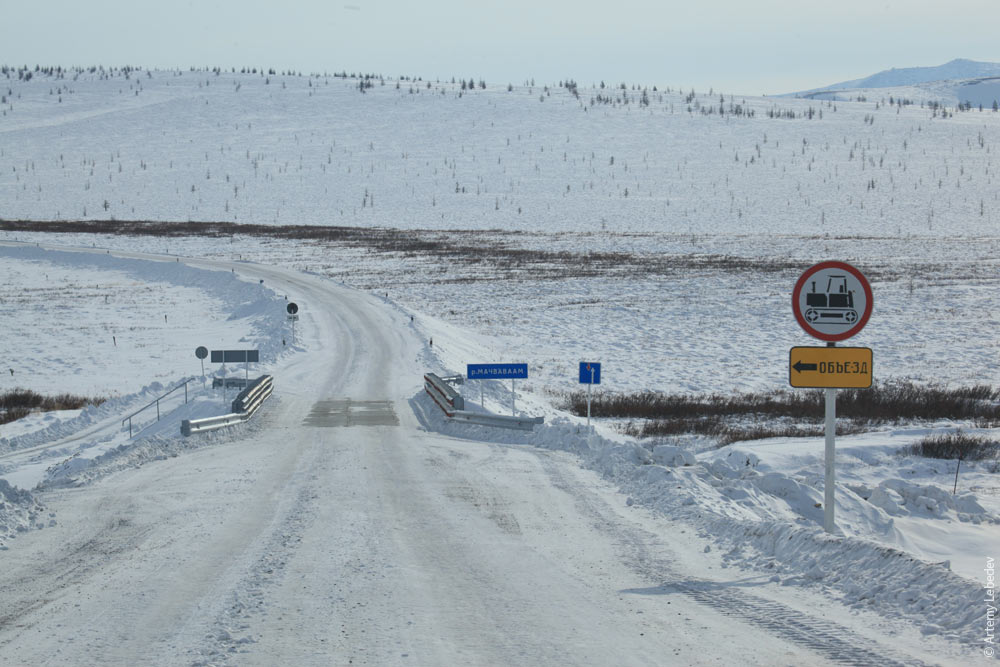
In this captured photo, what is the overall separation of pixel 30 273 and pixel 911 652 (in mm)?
63008

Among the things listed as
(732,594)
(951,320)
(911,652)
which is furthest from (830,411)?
(951,320)

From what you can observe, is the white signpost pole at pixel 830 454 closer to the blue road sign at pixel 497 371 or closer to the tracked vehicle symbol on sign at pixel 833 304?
the tracked vehicle symbol on sign at pixel 833 304

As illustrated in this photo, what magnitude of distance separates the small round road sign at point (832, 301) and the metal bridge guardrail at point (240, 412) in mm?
12768

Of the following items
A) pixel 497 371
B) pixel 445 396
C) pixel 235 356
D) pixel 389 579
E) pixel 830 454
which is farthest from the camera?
pixel 235 356

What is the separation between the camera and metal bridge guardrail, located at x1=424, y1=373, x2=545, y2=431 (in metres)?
17.9

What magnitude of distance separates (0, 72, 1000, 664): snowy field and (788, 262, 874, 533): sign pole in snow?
1.57 m

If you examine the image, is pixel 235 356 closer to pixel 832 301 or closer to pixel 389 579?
pixel 389 579

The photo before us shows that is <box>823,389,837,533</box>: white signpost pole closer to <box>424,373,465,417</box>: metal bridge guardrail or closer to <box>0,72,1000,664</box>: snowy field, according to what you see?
<box>0,72,1000,664</box>: snowy field

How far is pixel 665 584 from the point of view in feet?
27.6

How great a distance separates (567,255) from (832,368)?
54701mm

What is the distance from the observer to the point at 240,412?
19.3 meters

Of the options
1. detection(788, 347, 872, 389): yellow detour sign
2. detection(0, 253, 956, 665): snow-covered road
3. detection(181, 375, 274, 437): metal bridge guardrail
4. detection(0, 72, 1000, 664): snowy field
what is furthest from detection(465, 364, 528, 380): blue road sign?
detection(788, 347, 872, 389): yellow detour sign

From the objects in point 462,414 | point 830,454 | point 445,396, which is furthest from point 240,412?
point 830,454

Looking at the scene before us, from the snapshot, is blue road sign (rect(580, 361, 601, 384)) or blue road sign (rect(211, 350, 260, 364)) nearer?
blue road sign (rect(580, 361, 601, 384))
